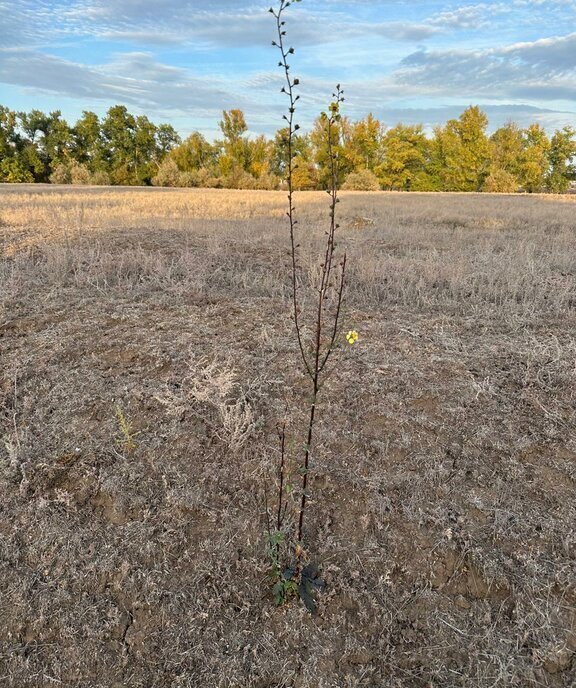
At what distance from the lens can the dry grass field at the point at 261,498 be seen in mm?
1900

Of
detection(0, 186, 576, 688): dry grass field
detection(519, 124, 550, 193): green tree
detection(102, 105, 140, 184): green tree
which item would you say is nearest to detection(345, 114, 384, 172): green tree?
detection(519, 124, 550, 193): green tree

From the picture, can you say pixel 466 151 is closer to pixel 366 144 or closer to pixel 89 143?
pixel 366 144

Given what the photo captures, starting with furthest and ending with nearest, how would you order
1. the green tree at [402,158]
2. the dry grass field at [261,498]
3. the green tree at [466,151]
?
the green tree at [402,158]
the green tree at [466,151]
the dry grass field at [261,498]

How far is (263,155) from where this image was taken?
5044cm

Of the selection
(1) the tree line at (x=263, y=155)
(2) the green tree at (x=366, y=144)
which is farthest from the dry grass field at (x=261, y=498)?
(2) the green tree at (x=366, y=144)

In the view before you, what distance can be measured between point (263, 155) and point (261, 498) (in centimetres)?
5241

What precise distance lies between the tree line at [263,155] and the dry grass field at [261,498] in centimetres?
4167

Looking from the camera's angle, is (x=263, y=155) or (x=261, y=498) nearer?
(x=261, y=498)

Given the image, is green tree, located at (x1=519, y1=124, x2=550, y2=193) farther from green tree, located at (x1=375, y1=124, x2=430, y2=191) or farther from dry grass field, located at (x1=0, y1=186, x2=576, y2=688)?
dry grass field, located at (x1=0, y1=186, x2=576, y2=688)

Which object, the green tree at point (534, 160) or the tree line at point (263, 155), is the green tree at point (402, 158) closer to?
the tree line at point (263, 155)

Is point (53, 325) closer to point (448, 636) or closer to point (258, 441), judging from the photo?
point (258, 441)

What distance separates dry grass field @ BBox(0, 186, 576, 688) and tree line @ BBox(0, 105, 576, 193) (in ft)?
137

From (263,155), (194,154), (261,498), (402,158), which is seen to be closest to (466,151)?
(402,158)

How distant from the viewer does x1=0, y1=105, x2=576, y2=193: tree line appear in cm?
4519
